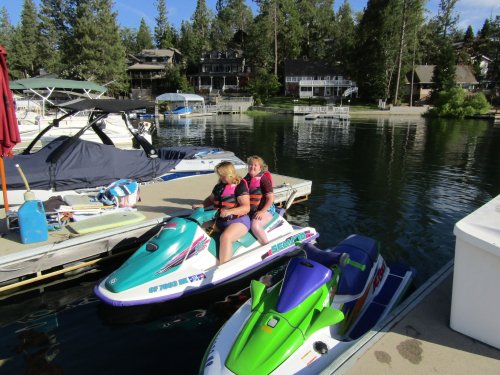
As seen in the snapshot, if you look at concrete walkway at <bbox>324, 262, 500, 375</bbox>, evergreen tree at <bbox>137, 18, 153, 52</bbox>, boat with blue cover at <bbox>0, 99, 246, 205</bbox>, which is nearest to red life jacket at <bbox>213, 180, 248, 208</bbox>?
concrete walkway at <bbox>324, 262, 500, 375</bbox>

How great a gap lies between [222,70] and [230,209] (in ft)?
246

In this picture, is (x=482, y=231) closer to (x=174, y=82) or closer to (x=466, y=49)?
(x=174, y=82)

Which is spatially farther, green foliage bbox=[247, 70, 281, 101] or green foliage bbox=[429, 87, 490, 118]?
green foliage bbox=[247, 70, 281, 101]

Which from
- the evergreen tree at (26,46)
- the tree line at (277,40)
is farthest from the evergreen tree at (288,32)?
the evergreen tree at (26,46)

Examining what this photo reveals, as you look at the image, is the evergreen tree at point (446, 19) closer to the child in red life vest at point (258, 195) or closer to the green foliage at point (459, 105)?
the green foliage at point (459, 105)

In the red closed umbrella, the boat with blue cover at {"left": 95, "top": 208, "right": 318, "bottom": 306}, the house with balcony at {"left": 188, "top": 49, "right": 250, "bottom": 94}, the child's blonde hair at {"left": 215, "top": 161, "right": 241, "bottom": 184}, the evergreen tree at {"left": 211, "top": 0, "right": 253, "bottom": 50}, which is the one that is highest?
the evergreen tree at {"left": 211, "top": 0, "right": 253, "bottom": 50}

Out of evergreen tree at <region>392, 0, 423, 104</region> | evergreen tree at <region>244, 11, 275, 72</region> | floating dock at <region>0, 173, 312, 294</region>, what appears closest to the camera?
floating dock at <region>0, 173, 312, 294</region>

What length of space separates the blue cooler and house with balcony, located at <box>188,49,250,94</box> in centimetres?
7134

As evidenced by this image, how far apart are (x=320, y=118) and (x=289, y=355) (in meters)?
48.0

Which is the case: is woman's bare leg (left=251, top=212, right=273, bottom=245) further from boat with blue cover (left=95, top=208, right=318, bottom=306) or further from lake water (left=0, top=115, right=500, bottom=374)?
lake water (left=0, top=115, right=500, bottom=374)

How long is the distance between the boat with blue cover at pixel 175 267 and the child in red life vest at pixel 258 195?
0.42 m

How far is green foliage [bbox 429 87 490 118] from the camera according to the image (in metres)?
50.2

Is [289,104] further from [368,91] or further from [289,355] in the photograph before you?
[289,355]

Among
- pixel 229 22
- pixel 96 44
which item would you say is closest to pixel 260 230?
pixel 96 44
